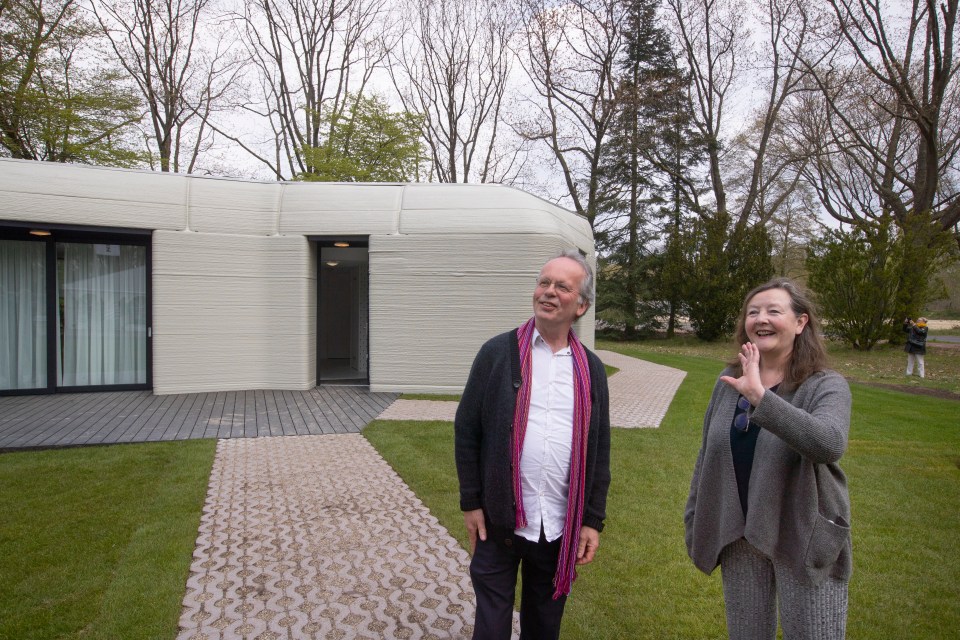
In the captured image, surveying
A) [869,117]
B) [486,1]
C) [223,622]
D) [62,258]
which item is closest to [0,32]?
[62,258]

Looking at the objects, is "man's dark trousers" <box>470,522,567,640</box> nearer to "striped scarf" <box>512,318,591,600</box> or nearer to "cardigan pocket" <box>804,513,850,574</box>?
"striped scarf" <box>512,318,591,600</box>

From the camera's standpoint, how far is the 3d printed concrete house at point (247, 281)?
9742 mm

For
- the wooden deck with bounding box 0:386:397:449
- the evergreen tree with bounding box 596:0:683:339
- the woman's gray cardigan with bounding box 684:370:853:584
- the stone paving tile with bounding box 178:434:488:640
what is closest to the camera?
the woman's gray cardigan with bounding box 684:370:853:584

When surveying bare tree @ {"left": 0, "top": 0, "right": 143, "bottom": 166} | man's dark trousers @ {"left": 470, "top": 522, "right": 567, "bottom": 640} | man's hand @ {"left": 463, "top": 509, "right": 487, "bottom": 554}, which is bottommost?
man's dark trousers @ {"left": 470, "top": 522, "right": 567, "bottom": 640}

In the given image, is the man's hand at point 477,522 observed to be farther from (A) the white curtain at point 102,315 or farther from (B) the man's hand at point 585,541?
(A) the white curtain at point 102,315

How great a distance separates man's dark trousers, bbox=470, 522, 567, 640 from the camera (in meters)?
2.13

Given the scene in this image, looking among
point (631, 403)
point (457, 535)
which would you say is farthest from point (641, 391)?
point (457, 535)

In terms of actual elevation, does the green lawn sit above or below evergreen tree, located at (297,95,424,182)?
below

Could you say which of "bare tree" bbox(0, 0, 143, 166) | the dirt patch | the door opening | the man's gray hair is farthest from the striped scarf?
"bare tree" bbox(0, 0, 143, 166)

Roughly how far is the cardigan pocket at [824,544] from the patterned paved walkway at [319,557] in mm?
1735

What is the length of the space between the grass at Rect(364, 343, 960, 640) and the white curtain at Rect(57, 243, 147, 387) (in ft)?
17.6

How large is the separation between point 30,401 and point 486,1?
2350 cm

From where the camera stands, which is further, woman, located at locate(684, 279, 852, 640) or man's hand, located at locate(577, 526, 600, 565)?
man's hand, located at locate(577, 526, 600, 565)

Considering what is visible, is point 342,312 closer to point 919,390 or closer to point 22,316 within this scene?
point 22,316
